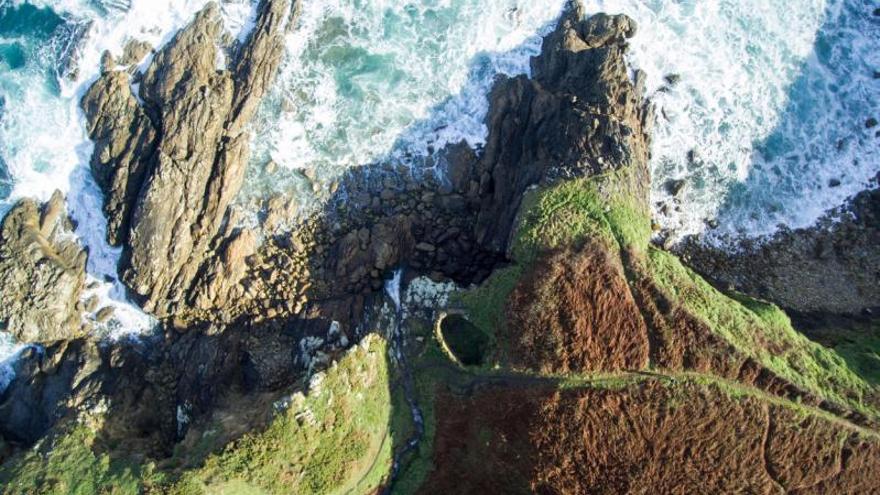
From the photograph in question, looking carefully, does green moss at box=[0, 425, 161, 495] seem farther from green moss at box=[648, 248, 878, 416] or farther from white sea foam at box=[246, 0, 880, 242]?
green moss at box=[648, 248, 878, 416]

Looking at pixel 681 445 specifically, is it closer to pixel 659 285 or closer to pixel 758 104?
pixel 659 285

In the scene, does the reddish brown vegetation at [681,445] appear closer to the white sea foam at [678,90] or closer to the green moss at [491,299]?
the green moss at [491,299]

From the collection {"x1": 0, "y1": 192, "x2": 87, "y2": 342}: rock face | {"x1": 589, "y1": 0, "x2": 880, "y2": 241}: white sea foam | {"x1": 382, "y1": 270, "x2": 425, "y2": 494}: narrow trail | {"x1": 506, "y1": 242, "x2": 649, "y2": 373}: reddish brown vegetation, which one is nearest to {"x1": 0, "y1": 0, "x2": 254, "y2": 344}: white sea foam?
{"x1": 0, "y1": 192, "x2": 87, "y2": 342}: rock face

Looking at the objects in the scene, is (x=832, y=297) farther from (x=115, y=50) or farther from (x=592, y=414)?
(x=115, y=50)

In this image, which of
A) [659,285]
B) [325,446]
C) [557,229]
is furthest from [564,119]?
[325,446]

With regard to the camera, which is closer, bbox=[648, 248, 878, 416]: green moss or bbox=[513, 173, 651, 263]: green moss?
bbox=[648, 248, 878, 416]: green moss

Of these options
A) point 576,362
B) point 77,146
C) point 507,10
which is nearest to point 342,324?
point 576,362

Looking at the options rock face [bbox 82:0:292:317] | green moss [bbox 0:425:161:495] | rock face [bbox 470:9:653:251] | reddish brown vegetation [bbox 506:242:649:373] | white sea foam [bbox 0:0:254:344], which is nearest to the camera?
green moss [bbox 0:425:161:495]

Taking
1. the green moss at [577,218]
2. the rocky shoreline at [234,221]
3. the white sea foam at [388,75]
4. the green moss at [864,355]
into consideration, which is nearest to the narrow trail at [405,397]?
the rocky shoreline at [234,221]
